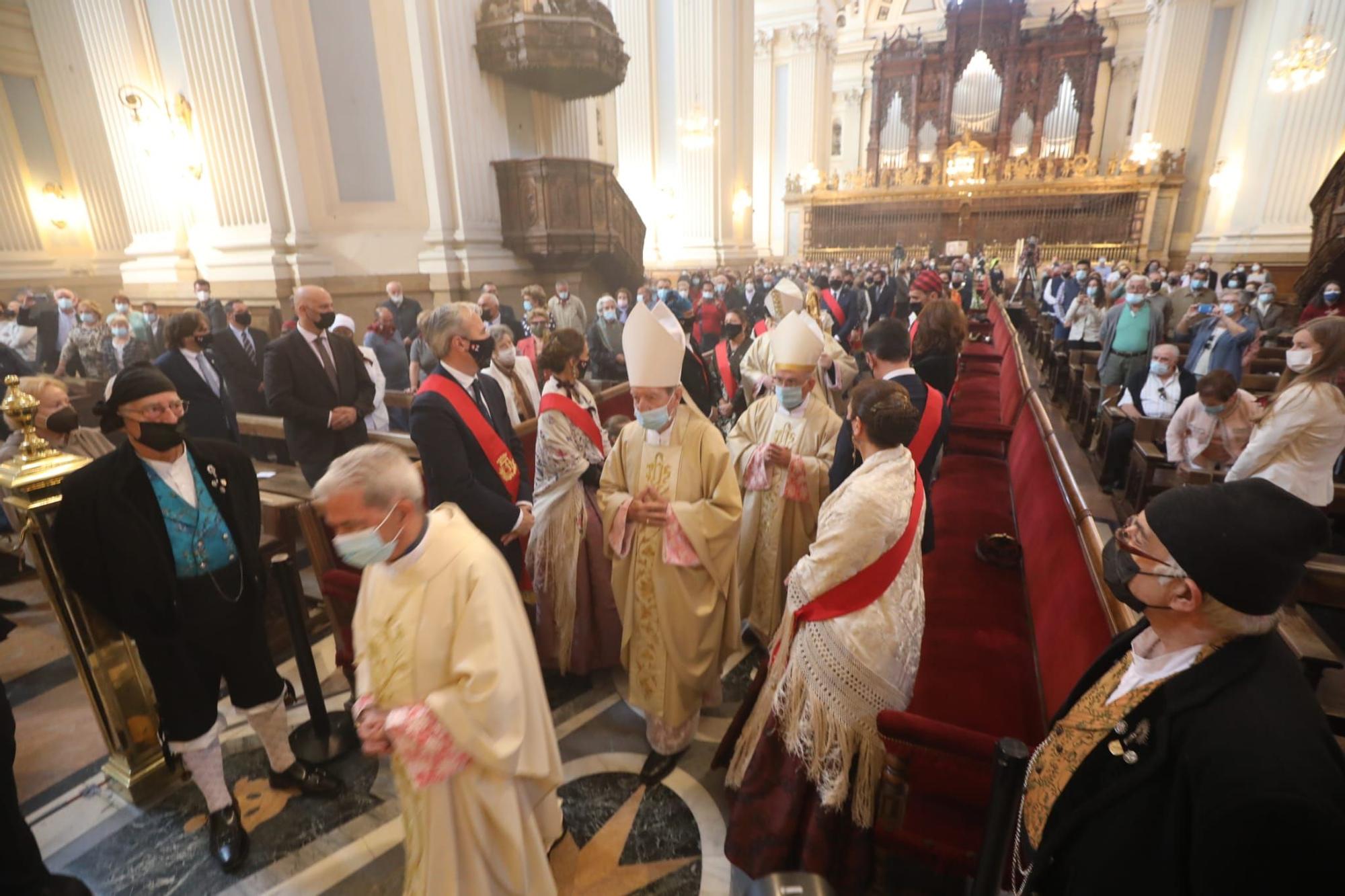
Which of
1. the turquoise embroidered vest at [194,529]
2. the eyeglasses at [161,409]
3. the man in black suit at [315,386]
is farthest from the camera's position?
the man in black suit at [315,386]

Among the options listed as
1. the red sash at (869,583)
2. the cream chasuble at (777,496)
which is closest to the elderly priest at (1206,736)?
the red sash at (869,583)

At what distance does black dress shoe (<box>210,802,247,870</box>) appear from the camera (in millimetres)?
2434

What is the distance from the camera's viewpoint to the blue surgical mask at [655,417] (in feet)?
8.98

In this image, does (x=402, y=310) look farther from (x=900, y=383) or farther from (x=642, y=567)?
(x=900, y=383)

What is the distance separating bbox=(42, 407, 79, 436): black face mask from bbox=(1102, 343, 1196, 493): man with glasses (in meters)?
7.43

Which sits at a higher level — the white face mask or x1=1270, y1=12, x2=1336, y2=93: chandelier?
x1=1270, y1=12, x2=1336, y2=93: chandelier

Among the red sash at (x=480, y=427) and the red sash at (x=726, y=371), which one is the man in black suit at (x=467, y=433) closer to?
the red sash at (x=480, y=427)

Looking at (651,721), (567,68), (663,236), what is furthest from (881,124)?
(651,721)

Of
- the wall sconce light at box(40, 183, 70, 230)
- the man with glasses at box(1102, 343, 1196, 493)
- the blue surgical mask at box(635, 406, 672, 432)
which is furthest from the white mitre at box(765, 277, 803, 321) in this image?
the wall sconce light at box(40, 183, 70, 230)

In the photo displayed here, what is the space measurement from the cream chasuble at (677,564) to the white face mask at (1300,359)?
3210 millimetres

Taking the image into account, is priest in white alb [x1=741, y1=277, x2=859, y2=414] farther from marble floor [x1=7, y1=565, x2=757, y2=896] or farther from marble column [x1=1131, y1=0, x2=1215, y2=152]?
marble column [x1=1131, y1=0, x2=1215, y2=152]

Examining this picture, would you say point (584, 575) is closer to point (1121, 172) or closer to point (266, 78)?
point (266, 78)

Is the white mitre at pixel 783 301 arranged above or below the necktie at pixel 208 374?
above

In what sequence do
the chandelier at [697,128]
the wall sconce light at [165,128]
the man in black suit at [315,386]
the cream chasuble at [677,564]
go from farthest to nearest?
1. the chandelier at [697,128]
2. the wall sconce light at [165,128]
3. the man in black suit at [315,386]
4. the cream chasuble at [677,564]
